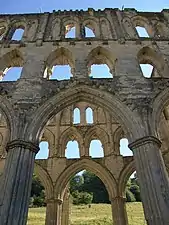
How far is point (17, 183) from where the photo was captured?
763 centimetres

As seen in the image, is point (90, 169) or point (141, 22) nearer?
point (90, 169)

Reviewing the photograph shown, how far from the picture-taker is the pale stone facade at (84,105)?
310 inches

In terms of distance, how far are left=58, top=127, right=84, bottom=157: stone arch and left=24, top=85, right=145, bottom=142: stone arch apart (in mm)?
5602

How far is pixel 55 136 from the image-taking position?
1548 centimetres

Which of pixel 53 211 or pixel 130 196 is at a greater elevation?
pixel 130 196

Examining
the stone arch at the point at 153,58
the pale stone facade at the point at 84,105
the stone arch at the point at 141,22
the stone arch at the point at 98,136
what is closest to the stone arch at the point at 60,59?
the pale stone facade at the point at 84,105

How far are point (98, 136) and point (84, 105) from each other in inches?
111

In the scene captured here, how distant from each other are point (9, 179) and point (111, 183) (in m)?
7.46

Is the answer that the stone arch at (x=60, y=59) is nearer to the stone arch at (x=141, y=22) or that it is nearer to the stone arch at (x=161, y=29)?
the stone arch at (x=141, y=22)

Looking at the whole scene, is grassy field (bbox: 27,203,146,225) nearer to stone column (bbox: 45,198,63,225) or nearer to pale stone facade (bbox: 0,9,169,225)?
pale stone facade (bbox: 0,9,169,225)

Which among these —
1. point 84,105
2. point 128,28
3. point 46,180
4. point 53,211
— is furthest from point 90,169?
point 128,28

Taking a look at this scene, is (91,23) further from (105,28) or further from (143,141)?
(143,141)

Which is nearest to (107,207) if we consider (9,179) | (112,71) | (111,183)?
(111,183)

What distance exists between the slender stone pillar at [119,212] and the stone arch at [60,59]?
24.7ft
